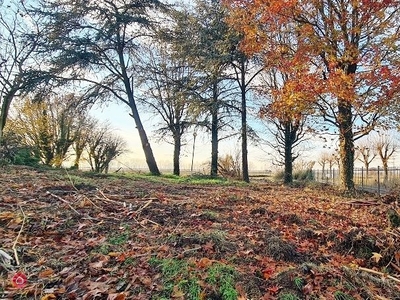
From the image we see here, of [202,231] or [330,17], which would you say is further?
[330,17]

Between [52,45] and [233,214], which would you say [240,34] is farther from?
[233,214]

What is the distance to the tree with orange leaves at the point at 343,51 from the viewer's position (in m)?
8.30

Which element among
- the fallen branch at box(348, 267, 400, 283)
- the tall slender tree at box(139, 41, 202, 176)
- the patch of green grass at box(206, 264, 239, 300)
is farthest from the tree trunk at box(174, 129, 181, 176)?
the patch of green grass at box(206, 264, 239, 300)

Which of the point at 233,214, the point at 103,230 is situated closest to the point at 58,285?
the point at 103,230

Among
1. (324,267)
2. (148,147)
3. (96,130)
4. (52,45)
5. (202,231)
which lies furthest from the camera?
(96,130)

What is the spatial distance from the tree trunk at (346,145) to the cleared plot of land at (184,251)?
14.6ft

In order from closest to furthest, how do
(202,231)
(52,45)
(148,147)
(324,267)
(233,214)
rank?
(324,267) → (202,231) → (233,214) → (52,45) → (148,147)

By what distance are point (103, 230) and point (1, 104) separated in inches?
510

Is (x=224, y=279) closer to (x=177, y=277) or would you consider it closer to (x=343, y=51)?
(x=177, y=277)

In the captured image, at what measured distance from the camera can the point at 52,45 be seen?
44.2 ft

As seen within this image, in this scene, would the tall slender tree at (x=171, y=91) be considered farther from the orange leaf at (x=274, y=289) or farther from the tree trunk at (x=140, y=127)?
the orange leaf at (x=274, y=289)

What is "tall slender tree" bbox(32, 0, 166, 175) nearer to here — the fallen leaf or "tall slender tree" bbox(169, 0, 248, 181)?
"tall slender tree" bbox(169, 0, 248, 181)

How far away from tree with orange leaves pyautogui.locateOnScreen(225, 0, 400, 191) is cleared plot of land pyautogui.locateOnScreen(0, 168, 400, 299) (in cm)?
424

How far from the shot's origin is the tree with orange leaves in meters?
8.30
